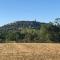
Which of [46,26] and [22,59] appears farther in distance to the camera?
[46,26]

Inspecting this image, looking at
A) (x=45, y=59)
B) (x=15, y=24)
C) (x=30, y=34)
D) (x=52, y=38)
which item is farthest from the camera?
(x=15, y=24)

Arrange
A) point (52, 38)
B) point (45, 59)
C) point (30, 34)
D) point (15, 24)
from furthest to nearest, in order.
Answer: point (15, 24), point (30, 34), point (52, 38), point (45, 59)

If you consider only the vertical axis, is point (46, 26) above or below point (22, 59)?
above

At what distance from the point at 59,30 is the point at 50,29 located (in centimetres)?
274

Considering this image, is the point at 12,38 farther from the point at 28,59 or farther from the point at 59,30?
the point at 28,59

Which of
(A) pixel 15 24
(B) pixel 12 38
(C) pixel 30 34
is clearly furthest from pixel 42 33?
(A) pixel 15 24

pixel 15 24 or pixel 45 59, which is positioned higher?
pixel 15 24

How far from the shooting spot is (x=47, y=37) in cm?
6506

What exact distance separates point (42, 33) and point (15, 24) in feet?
266

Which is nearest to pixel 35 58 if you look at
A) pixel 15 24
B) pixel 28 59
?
pixel 28 59

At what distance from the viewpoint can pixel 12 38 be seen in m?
66.0

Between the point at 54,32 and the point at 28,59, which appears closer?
the point at 28,59

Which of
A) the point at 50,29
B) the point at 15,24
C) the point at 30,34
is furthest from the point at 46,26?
the point at 15,24

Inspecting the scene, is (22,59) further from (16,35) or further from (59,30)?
(59,30)
